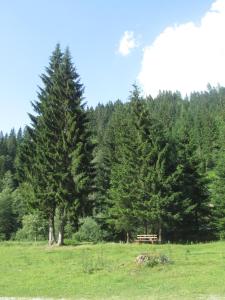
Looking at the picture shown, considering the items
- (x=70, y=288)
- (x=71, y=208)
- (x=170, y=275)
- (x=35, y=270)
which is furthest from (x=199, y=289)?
(x=71, y=208)

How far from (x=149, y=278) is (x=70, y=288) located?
3.71 m

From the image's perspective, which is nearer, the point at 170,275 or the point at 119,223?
the point at 170,275

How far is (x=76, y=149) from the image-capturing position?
1591 inches

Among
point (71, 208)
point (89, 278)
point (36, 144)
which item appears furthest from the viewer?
point (36, 144)

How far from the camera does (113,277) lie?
21.6 meters

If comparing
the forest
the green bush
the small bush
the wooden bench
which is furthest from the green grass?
the green bush

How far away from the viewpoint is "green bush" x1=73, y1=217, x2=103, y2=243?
4844cm

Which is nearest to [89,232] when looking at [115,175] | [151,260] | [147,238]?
[115,175]

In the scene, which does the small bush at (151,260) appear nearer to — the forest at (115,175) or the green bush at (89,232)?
the forest at (115,175)

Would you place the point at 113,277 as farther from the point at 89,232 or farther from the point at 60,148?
the point at 89,232

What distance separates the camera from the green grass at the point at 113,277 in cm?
1777

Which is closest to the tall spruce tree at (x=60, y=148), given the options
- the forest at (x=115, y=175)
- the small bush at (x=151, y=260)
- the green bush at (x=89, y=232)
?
the forest at (x=115, y=175)

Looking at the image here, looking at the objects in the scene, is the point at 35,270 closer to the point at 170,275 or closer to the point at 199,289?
the point at 170,275

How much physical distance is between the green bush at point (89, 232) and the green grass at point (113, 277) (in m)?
17.1
